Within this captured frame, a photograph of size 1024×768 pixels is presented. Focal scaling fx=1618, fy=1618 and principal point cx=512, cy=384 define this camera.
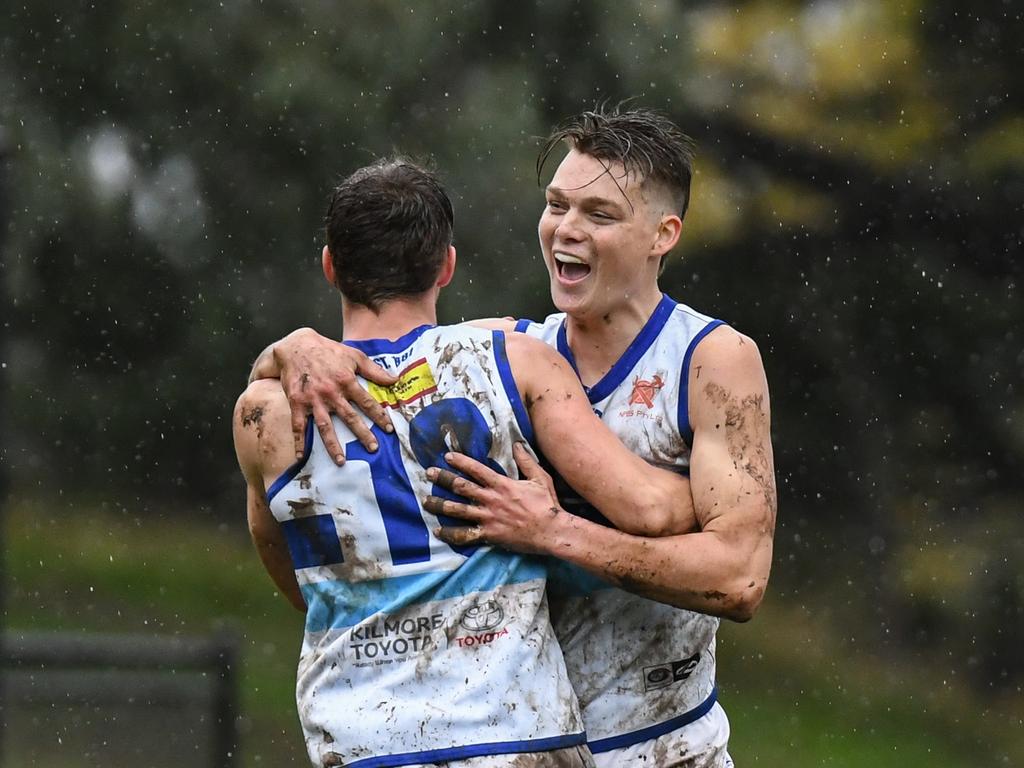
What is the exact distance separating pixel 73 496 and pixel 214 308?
441 cm

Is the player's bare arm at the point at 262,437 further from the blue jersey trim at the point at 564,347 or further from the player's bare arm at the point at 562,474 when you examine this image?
the blue jersey trim at the point at 564,347

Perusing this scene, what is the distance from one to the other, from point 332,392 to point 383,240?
13.7 inches

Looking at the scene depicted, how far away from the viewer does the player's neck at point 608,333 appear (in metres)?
3.66

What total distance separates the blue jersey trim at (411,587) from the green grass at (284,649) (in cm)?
1058

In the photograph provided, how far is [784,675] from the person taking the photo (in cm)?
1738

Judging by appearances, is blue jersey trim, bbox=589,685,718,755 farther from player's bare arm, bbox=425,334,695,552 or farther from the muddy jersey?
player's bare arm, bbox=425,334,695,552

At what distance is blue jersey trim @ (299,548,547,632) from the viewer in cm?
312

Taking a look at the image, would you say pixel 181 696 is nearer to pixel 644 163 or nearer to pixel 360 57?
pixel 644 163

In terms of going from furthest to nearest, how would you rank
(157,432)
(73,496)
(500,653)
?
(73,496), (157,432), (500,653)

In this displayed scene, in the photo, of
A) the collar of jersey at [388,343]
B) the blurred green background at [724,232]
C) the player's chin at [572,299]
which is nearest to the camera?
the collar of jersey at [388,343]

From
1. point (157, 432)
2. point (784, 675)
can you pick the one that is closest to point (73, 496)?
point (157, 432)

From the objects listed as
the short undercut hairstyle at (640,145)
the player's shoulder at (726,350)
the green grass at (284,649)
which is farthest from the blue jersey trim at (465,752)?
the green grass at (284,649)

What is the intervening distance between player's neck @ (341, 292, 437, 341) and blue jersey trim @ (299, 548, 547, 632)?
1.64 ft

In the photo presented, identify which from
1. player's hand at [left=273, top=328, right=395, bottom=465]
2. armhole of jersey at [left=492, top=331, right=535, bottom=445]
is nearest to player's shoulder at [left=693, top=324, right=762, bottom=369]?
armhole of jersey at [left=492, top=331, right=535, bottom=445]
